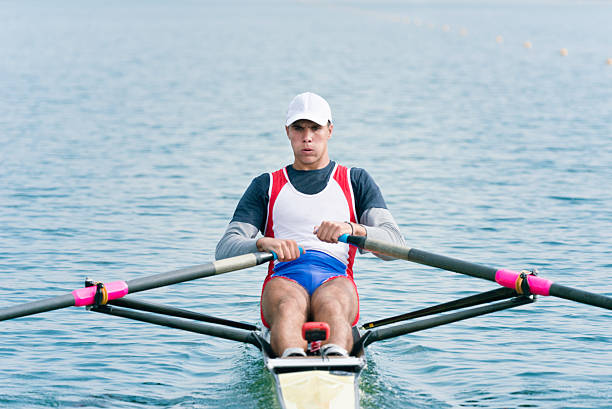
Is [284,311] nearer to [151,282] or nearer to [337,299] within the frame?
[337,299]

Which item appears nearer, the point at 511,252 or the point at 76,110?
the point at 511,252

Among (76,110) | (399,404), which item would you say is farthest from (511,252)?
(76,110)

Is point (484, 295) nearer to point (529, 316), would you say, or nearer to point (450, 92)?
point (529, 316)

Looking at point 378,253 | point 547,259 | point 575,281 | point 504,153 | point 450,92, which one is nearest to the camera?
point 378,253

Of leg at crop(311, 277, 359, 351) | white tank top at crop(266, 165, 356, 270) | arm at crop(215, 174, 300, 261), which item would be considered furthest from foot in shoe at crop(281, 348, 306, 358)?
white tank top at crop(266, 165, 356, 270)

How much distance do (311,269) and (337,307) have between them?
0.45 m

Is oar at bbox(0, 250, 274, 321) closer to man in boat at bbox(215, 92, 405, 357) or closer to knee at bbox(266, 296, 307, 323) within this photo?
man in boat at bbox(215, 92, 405, 357)

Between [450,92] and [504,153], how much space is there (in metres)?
10.2

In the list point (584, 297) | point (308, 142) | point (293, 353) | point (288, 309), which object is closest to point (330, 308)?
point (288, 309)

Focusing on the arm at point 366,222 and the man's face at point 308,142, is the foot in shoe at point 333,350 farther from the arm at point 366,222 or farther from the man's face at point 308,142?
the man's face at point 308,142

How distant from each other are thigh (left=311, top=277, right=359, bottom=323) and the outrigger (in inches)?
7.7

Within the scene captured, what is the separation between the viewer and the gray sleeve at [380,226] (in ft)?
20.5

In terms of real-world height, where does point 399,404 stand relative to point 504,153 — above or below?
below

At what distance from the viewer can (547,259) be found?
33.7 ft
